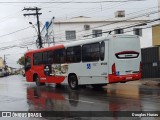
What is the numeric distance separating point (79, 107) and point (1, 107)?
3.46 metres

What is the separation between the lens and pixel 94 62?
20.6 m

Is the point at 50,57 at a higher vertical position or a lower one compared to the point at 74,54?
lower

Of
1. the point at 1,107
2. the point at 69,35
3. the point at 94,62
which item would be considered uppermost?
the point at 69,35

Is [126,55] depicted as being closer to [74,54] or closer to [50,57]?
[74,54]

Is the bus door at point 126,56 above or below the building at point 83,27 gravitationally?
below

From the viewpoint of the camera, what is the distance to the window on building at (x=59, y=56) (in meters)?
23.6

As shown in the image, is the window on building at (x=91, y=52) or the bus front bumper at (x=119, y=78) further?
the window on building at (x=91, y=52)

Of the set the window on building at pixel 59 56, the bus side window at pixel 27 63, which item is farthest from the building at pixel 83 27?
the window on building at pixel 59 56

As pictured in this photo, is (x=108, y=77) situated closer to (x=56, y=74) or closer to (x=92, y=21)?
(x=56, y=74)

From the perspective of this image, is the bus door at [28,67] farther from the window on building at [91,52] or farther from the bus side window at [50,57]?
the window on building at [91,52]

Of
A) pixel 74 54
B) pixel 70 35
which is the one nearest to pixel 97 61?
pixel 74 54

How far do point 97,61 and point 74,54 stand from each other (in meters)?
2.63

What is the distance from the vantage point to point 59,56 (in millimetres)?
24203

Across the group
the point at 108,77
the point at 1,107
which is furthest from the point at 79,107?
the point at 108,77
